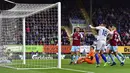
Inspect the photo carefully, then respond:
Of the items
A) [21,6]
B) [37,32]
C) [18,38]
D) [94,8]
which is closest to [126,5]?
[94,8]

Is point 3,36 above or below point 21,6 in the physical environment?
below

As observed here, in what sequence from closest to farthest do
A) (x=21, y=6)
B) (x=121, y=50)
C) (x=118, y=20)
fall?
1. (x=21, y=6)
2. (x=121, y=50)
3. (x=118, y=20)

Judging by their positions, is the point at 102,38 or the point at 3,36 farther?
the point at 3,36

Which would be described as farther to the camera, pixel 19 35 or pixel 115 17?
pixel 115 17

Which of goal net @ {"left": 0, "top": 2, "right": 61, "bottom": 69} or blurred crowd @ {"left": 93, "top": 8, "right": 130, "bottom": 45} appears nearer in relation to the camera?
goal net @ {"left": 0, "top": 2, "right": 61, "bottom": 69}

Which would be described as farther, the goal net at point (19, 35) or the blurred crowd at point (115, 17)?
the blurred crowd at point (115, 17)

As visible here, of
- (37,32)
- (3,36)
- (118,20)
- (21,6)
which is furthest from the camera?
(118,20)

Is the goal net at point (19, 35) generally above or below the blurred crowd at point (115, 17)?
below

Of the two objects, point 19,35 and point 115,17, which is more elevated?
point 115,17

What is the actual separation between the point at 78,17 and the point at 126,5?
7.45 metres

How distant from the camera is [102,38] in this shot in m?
19.8

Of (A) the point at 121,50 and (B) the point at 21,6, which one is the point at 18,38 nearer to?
(B) the point at 21,6

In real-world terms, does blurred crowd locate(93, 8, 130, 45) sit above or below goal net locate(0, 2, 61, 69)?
above

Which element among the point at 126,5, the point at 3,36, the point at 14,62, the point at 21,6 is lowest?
the point at 14,62
